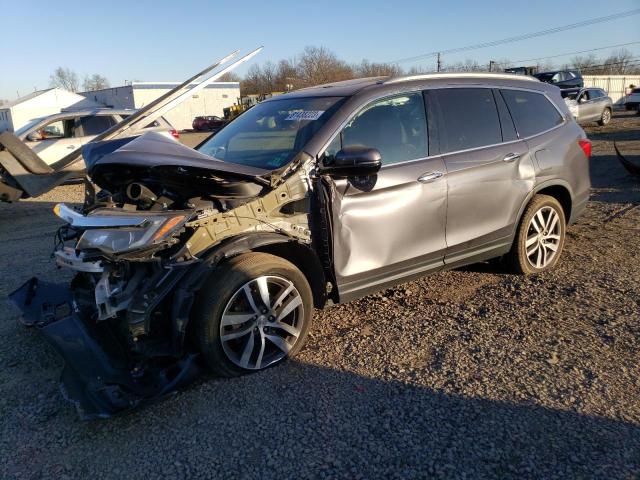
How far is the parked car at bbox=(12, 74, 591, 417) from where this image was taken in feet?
10.1

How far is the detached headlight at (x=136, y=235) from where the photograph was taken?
294 cm

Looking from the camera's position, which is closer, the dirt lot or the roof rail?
the dirt lot

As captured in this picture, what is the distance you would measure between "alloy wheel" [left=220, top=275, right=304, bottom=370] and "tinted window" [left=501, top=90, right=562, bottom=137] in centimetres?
283

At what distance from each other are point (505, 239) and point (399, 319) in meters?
1.35

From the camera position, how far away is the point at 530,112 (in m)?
4.91

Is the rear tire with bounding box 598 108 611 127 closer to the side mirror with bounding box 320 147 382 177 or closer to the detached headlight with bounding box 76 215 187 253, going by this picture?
the side mirror with bounding box 320 147 382 177

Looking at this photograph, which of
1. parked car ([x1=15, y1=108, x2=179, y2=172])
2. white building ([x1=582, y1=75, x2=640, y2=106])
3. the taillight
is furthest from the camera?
white building ([x1=582, y1=75, x2=640, y2=106])

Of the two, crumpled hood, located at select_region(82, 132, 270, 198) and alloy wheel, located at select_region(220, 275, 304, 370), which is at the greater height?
crumpled hood, located at select_region(82, 132, 270, 198)

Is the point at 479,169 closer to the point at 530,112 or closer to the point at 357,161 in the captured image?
the point at 530,112

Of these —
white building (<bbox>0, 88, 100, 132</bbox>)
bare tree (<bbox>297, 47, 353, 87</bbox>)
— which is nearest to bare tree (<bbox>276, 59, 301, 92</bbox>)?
bare tree (<bbox>297, 47, 353, 87</bbox>)

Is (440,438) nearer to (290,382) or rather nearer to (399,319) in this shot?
(290,382)

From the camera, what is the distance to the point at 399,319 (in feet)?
13.8

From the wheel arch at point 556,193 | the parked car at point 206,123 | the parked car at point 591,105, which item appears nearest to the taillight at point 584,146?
the wheel arch at point 556,193

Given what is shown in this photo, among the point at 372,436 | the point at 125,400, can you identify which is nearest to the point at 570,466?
the point at 372,436
